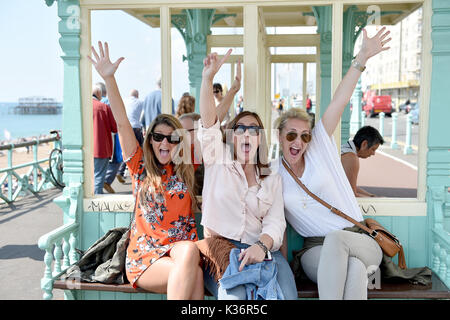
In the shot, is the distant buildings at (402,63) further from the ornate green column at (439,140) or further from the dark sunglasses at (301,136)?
the dark sunglasses at (301,136)

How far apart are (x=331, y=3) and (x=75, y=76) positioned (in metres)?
1.81

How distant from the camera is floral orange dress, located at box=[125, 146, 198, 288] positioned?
270 centimetres

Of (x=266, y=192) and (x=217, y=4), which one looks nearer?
(x=266, y=192)

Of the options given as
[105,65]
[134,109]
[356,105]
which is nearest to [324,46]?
[134,109]

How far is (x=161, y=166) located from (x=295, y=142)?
0.86 m

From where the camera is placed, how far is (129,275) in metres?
2.70

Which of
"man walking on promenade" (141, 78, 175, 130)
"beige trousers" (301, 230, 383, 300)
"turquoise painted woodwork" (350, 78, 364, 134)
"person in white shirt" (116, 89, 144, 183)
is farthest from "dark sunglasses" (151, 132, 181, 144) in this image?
"turquoise painted woodwork" (350, 78, 364, 134)

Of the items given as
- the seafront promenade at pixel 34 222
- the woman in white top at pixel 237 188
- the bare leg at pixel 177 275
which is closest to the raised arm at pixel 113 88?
the woman in white top at pixel 237 188

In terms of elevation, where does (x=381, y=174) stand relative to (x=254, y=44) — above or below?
below

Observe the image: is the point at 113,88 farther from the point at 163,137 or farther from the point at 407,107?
the point at 407,107

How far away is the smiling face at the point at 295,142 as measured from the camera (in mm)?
2871

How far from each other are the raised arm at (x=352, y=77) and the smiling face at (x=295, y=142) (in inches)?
6.5
